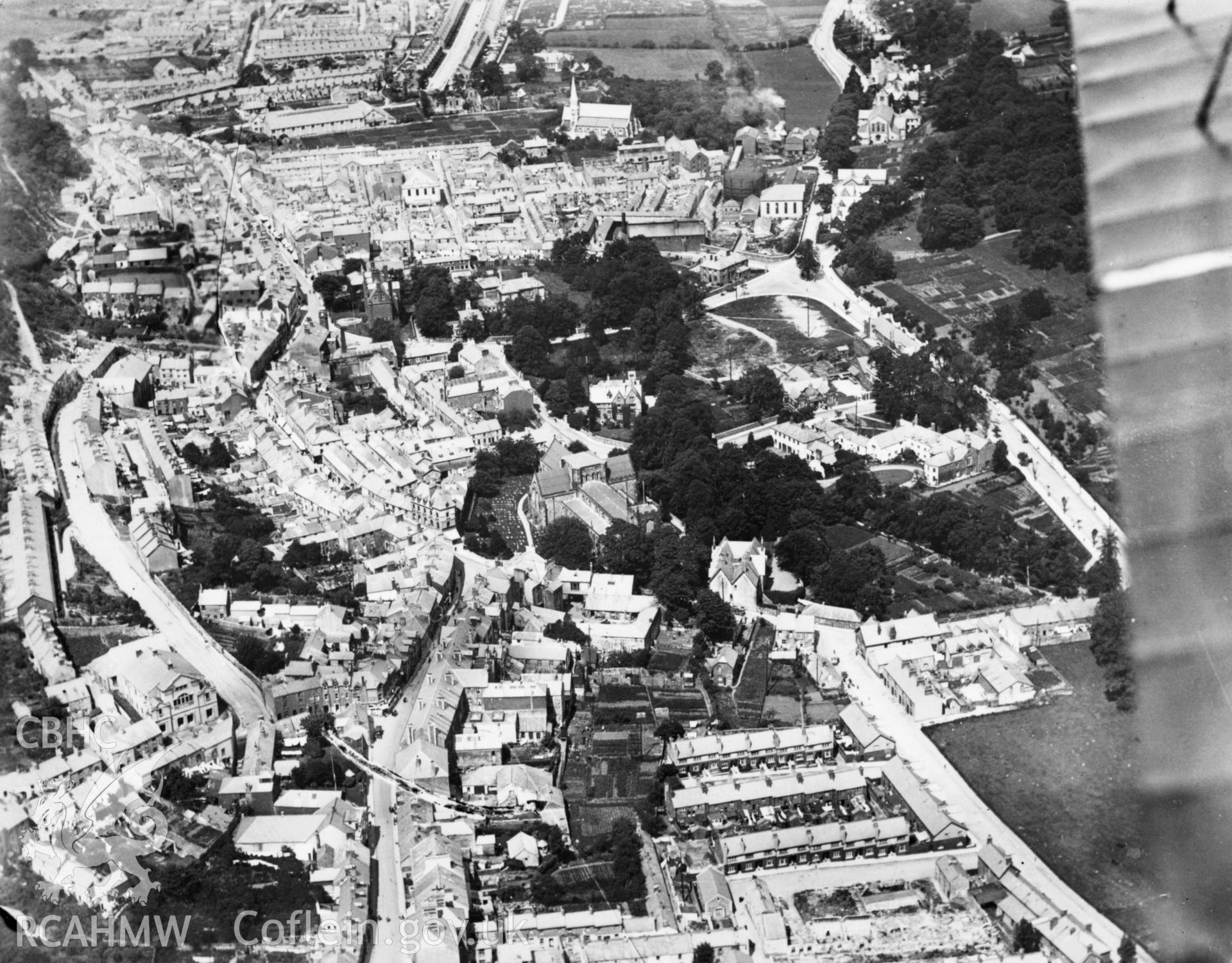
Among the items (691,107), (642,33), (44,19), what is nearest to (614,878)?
(691,107)

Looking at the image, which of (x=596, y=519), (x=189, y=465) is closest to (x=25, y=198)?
(x=189, y=465)

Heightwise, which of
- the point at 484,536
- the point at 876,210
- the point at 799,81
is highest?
the point at 799,81

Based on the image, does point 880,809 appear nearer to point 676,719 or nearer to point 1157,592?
point 676,719

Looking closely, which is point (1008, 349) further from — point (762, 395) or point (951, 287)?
point (762, 395)

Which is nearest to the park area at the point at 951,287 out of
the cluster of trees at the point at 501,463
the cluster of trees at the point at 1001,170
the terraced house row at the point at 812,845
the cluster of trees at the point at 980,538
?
the cluster of trees at the point at 1001,170

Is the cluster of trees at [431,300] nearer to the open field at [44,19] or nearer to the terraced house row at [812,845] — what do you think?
the terraced house row at [812,845]
